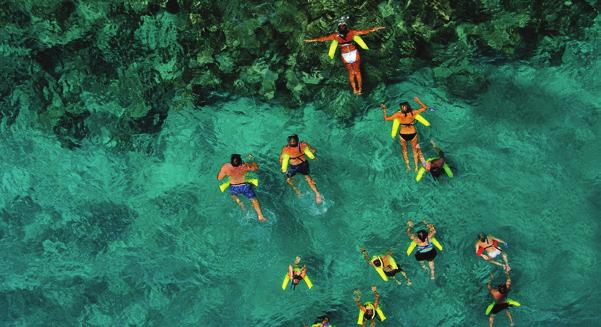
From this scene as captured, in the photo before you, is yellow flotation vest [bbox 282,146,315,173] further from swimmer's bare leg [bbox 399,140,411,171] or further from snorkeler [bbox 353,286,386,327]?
snorkeler [bbox 353,286,386,327]

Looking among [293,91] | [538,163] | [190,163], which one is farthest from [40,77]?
[538,163]

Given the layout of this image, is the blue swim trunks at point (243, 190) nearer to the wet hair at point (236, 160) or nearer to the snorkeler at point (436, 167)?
the wet hair at point (236, 160)

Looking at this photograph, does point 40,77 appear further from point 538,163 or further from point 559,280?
point 559,280

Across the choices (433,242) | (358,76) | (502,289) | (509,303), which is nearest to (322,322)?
(433,242)

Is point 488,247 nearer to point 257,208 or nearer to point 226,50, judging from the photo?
point 257,208

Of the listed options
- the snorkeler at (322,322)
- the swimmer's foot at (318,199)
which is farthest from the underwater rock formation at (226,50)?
the snorkeler at (322,322)

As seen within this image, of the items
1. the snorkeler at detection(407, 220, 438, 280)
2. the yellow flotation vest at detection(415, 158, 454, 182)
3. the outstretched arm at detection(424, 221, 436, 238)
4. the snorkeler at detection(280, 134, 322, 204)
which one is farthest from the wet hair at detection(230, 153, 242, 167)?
the outstretched arm at detection(424, 221, 436, 238)
